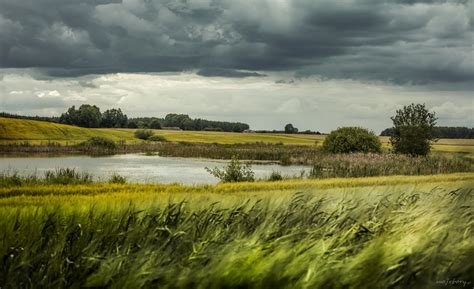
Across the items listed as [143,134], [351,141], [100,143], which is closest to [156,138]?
[143,134]

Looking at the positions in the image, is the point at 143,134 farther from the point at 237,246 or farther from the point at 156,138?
the point at 237,246

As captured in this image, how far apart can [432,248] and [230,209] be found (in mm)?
2784

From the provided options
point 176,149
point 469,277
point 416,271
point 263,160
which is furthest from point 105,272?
point 176,149

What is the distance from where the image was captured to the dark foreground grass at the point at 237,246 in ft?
20.0

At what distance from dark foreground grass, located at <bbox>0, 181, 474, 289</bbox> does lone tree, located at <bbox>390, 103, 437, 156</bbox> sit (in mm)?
39056

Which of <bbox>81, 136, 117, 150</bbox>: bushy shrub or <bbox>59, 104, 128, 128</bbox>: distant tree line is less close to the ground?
<bbox>59, 104, 128, 128</bbox>: distant tree line

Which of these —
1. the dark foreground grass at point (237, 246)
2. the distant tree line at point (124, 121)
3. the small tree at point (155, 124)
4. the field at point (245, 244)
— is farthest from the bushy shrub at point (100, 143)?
the dark foreground grass at point (237, 246)

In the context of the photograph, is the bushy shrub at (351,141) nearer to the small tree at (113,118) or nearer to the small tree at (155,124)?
the small tree at (113,118)

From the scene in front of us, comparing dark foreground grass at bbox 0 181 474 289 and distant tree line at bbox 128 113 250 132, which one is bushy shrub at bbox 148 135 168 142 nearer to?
distant tree line at bbox 128 113 250 132

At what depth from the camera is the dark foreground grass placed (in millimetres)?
6109

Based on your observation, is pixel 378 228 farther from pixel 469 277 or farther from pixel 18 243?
pixel 18 243

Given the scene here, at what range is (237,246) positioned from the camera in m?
6.38

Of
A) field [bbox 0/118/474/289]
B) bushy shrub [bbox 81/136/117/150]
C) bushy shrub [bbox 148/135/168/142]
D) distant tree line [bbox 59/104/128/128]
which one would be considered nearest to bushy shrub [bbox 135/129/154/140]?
bushy shrub [bbox 148/135/168/142]

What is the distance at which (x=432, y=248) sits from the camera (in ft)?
21.1
